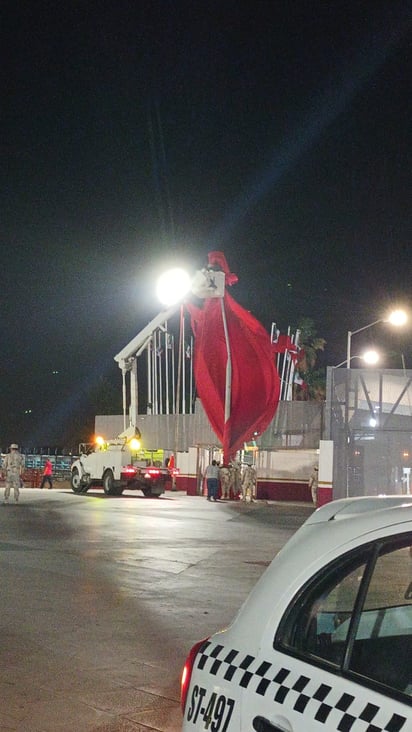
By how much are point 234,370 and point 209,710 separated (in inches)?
1363

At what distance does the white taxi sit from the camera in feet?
8.80

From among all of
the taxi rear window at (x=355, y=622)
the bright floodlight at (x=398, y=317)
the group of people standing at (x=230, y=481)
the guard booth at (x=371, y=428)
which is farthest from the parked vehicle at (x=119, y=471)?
the taxi rear window at (x=355, y=622)

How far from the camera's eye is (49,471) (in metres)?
40.5

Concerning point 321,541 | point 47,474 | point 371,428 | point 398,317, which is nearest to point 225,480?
point 47,474

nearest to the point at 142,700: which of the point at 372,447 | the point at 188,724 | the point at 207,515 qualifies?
the point at 188,724

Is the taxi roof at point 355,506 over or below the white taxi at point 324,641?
over

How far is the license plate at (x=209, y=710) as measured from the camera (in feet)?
10.2

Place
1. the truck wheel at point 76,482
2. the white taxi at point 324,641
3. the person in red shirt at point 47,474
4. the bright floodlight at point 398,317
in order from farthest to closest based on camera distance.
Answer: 1. the person in red shirt at point 47,474
2. the truck wheel at point 76,482
3. the bright floodlight at point 398,317
4. the white taxi at point 324,641

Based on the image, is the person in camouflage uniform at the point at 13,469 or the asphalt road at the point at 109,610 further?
the person in camouflage uniform at the point at 13,469

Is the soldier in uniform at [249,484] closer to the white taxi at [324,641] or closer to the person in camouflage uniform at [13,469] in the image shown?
the person in camouflage uniform at [13,469]

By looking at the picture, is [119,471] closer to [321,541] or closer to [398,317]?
[398,317]

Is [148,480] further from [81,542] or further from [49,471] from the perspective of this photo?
[81,542]

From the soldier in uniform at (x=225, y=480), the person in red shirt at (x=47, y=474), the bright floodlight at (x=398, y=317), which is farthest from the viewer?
the person in red shirt at (x=47, y=474)

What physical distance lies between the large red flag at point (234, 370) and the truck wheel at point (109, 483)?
165 inches
